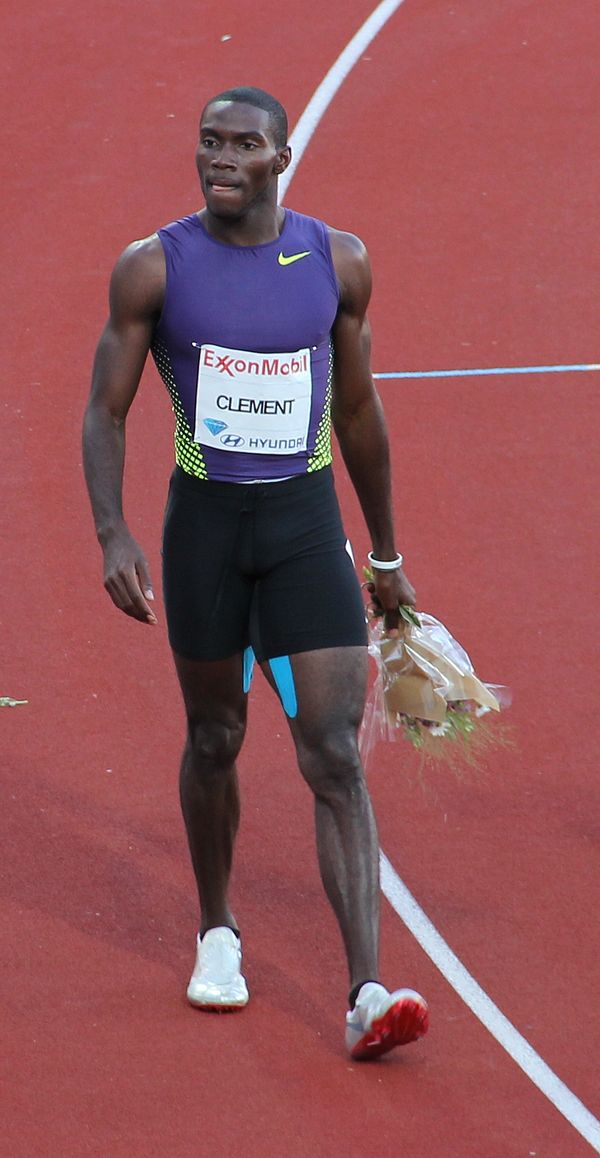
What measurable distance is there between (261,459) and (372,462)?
1.27ft

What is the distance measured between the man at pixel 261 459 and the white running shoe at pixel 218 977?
464mm

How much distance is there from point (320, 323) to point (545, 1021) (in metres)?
1.98

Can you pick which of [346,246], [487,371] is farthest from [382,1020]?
[487,371]

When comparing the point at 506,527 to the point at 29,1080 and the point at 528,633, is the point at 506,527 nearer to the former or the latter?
the point at 528,633

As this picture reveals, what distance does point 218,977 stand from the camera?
17.9ft

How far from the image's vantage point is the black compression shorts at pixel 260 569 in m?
5.12

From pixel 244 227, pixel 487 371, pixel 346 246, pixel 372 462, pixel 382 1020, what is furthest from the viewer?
pixel 487 371

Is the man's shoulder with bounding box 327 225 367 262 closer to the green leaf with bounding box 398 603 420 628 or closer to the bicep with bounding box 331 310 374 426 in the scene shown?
the bicep with bounding box 331 310 374 426

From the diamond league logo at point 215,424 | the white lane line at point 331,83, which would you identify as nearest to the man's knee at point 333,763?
the diamond league logo at point 215,424

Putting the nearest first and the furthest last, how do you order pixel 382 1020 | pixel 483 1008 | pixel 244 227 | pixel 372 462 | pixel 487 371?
pixel 382 1020 → pixel 244 227 → pixel 372 462 → pixel 483 1008 → pixel 487 371

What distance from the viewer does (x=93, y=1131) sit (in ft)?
16.0

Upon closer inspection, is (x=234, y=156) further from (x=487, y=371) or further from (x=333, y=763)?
(x=487, y=371)

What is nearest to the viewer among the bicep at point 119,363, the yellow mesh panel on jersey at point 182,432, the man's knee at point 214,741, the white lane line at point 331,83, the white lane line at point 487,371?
the bicep at point 119,363

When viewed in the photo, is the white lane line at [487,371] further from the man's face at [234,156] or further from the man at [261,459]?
the man's face at [234,156]
